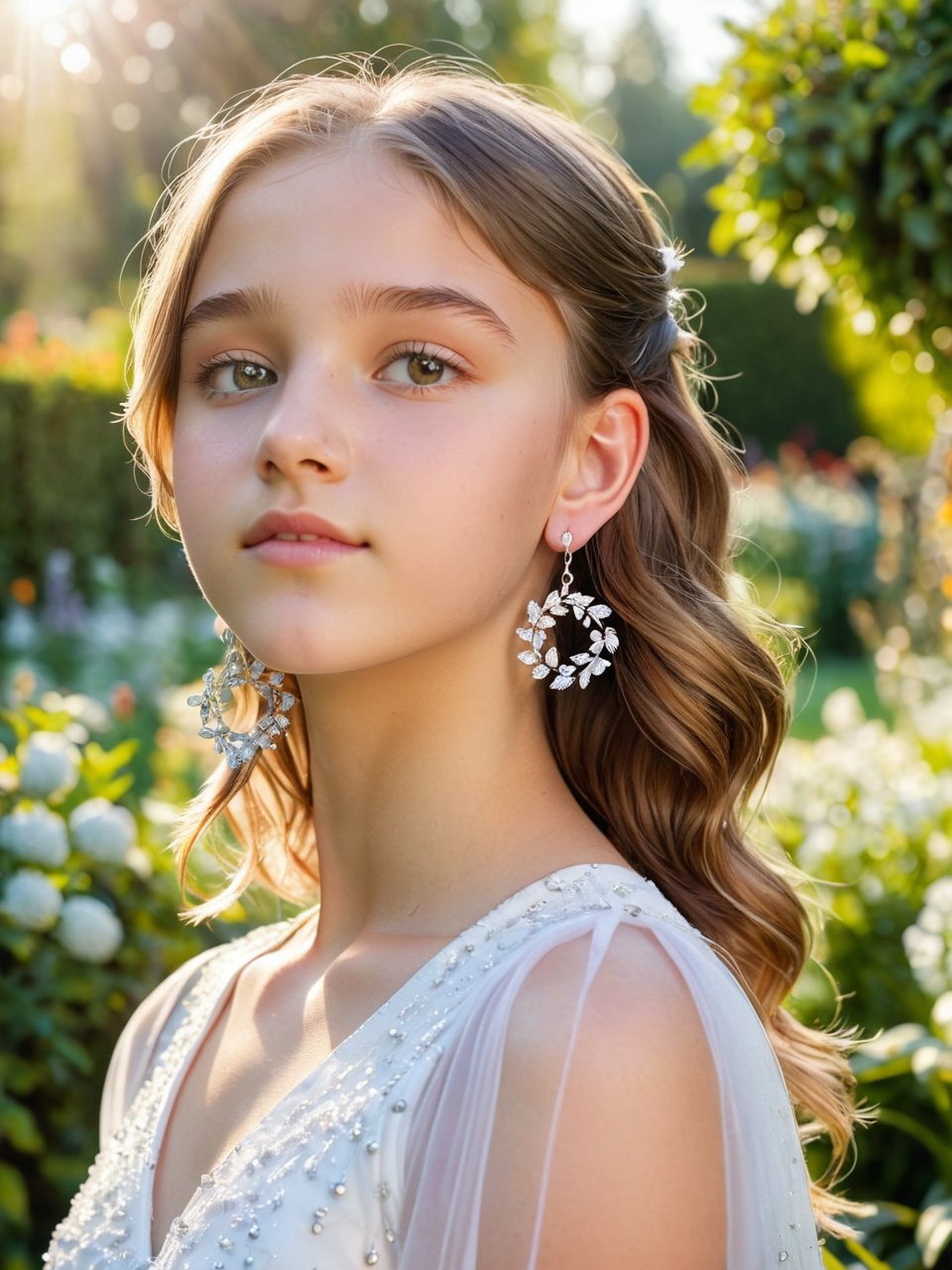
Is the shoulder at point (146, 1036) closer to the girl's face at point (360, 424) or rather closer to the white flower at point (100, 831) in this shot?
the girl's face at point (360, 424)

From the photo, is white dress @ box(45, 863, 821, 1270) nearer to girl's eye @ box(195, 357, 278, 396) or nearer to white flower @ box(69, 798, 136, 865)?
girl's eye @ box(195, 357, 278, 396)

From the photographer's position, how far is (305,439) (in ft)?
4.51

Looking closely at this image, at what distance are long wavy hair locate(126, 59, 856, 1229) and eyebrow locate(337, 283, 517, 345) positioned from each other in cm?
8

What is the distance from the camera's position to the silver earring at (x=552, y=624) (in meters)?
1.64

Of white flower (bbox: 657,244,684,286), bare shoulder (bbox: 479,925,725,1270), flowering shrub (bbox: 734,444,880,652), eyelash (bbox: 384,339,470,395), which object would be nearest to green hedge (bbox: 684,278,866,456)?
flowering shrub (bbox: 734,444,880,652)

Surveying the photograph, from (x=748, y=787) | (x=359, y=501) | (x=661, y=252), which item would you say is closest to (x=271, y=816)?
(x=748, y=787)

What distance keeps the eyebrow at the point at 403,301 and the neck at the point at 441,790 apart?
1.22 ft

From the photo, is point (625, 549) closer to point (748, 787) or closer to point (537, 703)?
point (537, 703)

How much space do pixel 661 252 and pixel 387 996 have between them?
0.96 metres

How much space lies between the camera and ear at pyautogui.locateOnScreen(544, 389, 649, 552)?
1617 millimetres

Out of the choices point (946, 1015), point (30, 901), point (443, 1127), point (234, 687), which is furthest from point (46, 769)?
point (443, 1127)

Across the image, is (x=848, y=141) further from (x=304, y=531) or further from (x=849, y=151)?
(x=304, y=531)

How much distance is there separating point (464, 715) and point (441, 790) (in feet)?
0.29

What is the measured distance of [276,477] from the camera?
141cm
